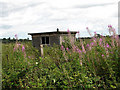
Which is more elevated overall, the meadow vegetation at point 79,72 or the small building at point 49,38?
the small building at point 49,38

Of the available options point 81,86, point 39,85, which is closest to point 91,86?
point 81,86

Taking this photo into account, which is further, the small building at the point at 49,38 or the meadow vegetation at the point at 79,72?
the small building at the point at 49,38

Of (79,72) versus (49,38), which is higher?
(49,38)

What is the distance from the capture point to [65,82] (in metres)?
4.27

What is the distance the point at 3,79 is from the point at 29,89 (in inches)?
45.2

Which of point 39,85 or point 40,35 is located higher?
point 40,35

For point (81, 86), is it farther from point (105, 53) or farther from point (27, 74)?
point (27, 74)

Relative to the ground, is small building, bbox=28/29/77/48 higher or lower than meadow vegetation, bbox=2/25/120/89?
higher

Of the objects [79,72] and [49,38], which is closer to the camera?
[79,72]

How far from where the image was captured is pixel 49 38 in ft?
57.1

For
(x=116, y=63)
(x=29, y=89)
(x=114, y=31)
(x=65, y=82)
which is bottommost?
(x=29, y=89)

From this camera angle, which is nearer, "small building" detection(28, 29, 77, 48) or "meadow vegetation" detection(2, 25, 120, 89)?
"meadow vegetation" detection(2, 25, 120, 89)

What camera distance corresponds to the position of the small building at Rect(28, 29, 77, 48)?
16641 mm

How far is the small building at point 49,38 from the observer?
16.6 m
